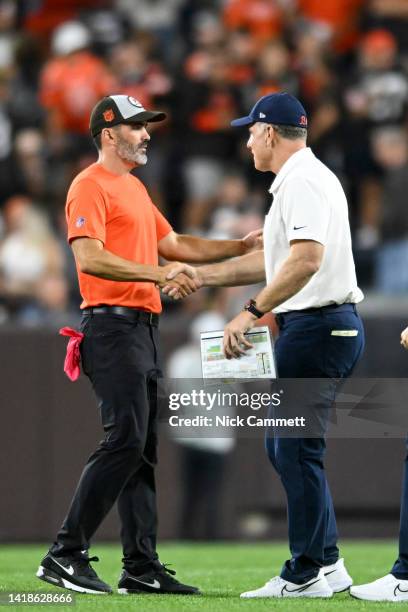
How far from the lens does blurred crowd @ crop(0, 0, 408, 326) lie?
11.7 m

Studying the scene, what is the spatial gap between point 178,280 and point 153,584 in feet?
4.70

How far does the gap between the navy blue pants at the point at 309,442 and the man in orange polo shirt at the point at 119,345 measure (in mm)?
645

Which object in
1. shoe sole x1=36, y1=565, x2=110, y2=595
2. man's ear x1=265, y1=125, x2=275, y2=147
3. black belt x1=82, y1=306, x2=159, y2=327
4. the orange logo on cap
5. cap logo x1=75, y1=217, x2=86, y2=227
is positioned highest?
the orange logo on cap

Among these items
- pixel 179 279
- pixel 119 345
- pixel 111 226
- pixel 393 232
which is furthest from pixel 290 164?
pixel 393 232

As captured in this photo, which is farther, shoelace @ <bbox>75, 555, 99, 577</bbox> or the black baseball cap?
the black baseball cap

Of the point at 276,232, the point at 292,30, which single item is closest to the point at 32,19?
the point at 292,30

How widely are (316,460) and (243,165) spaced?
21.3 feet

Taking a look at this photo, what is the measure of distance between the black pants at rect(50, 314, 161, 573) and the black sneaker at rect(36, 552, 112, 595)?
0.04 m

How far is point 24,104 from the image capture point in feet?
44.1

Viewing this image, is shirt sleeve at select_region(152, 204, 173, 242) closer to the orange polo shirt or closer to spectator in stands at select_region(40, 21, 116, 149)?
the orange polo shirt

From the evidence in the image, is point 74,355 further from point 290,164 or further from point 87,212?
point 290,164

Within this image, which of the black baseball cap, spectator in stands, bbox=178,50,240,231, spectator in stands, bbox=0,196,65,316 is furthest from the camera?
spectator in stands, bbox=178,50,240,231

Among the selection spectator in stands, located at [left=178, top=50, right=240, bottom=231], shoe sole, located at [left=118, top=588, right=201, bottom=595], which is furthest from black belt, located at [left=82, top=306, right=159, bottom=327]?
spectator in stands, located at [left=178, top=50, right=240, bottom=231]

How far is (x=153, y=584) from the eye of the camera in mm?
6602
